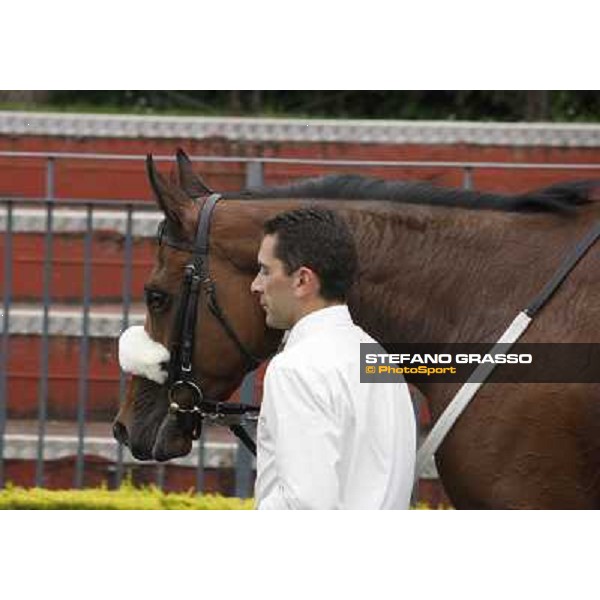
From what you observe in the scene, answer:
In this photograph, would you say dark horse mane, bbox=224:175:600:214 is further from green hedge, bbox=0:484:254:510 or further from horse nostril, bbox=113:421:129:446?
green hedge, bbox=0:484:254:510

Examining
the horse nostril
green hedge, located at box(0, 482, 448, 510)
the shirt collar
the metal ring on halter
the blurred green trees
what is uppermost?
the blurred green trees

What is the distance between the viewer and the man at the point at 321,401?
3.62 metres

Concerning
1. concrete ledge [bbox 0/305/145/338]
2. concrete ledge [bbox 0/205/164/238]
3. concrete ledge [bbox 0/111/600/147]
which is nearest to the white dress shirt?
Answer: concrete ledge [bbox 0/305/145/338]

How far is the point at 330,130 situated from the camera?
28.7 feet

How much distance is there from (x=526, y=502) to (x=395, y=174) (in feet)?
11.8

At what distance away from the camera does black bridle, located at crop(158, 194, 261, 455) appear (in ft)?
15.5

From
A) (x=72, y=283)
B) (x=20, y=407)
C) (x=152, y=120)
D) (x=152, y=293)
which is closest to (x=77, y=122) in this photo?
(x=152, y=120)

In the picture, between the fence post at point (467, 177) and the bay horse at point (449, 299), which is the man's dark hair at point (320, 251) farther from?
the fence post at point (467, 177)

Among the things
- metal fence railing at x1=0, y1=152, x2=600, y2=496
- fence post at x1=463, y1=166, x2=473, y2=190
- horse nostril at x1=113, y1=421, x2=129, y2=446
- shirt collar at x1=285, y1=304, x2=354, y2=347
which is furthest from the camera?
fence post at x1=463, y1=166, x2=473, y2=190

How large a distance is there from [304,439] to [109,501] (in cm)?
329

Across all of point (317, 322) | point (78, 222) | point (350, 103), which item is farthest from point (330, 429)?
point (350, 103)

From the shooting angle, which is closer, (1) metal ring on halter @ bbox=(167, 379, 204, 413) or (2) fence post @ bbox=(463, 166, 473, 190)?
(1) metal ring on halter @ bbox=(167, 379, 204, 413)

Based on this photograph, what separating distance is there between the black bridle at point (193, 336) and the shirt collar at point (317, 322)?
2.87 ft

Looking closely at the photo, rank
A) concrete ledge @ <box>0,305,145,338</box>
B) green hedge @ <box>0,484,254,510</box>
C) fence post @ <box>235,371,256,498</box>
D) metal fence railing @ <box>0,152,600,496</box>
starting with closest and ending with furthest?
green hedge @ <box>0,484,254,510</box> → fence post @ <box>235,371,256,498</box> → metal fence railing @ <box>0,152,600,496</box> → concrete ledge @ <box>0,305,145,338</box>
